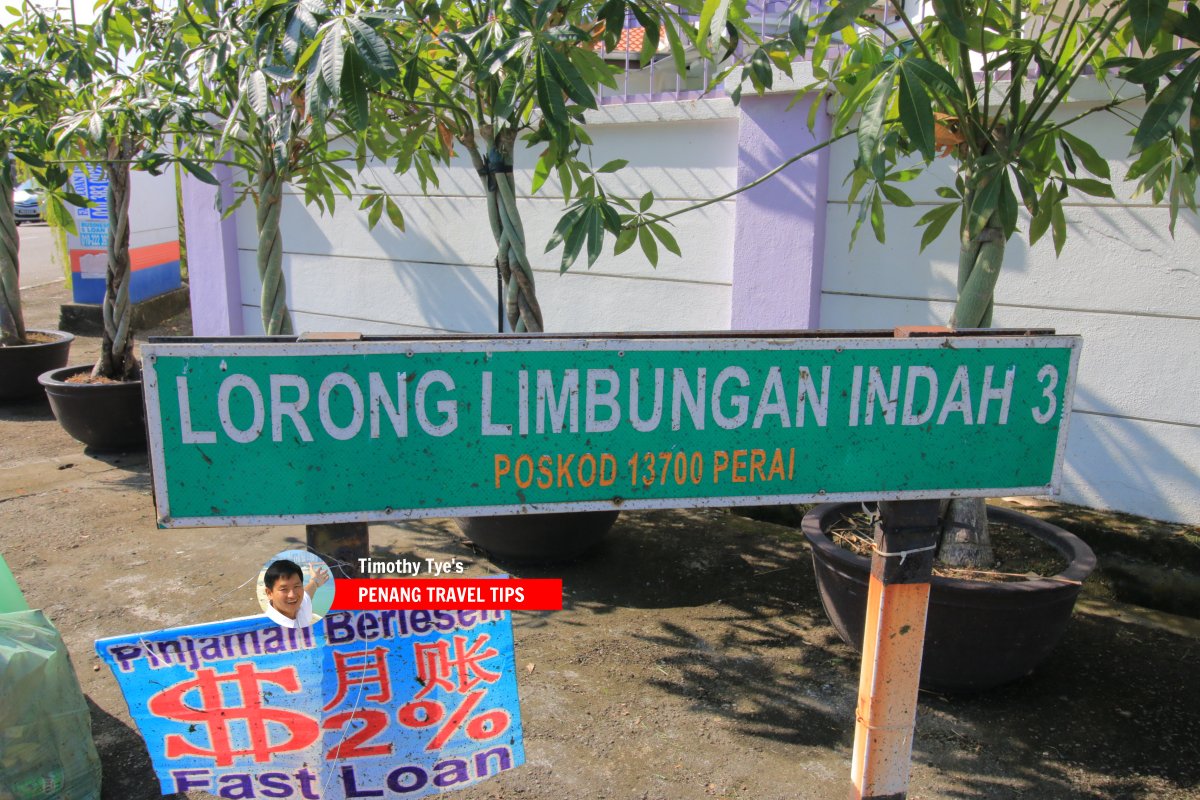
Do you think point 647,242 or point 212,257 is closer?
point 647,242

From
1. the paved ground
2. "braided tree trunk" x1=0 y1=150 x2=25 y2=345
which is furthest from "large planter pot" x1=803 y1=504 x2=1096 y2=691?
"braided tree trunk" x1=0 y1=150 x2=25 y2=345

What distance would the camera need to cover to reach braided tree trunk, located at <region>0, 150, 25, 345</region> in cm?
678

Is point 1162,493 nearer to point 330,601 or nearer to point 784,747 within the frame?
point 784,747

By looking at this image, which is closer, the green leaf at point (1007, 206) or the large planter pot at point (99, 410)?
the green leaf at point (1007, 206)

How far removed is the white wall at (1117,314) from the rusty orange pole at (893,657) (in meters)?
3.03

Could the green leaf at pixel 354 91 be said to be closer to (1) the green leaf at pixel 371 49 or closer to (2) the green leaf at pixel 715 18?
(1) the green leaf at pixel 371 49

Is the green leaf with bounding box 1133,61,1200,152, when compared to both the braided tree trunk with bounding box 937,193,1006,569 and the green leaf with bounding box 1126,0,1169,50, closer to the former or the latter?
the green leaf with bounding box 1126,0,1169,50

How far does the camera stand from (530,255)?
19.2 feet

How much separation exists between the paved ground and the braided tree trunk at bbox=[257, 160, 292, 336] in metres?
1.16

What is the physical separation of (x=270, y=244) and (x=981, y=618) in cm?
314

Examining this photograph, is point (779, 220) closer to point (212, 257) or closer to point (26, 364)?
point (212, 257)

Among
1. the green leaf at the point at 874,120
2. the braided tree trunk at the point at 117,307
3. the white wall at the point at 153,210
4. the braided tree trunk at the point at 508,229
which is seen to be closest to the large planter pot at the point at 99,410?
the braided tree trunk at the point at 117,307

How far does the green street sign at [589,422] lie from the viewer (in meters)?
1.45

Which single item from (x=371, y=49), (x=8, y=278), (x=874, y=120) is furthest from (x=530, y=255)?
(x=8, y=278)
